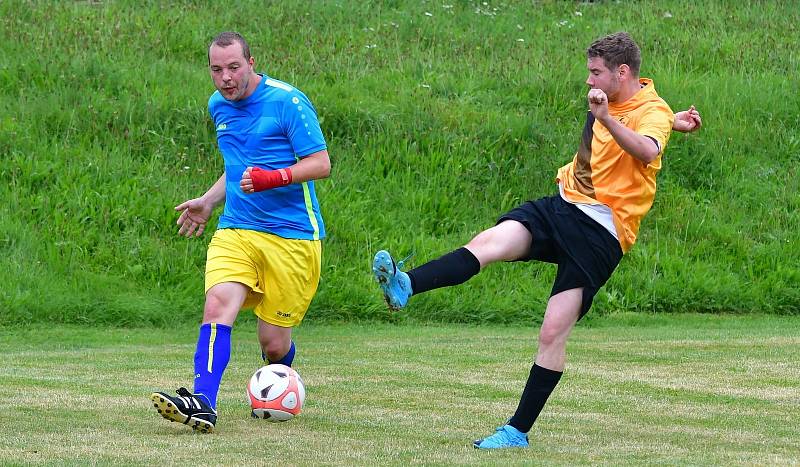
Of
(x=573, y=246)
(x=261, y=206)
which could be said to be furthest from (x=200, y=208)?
(x=573, y=246)

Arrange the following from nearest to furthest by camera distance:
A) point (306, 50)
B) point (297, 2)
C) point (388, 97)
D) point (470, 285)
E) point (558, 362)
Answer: point (558, 362)
point (470, 285)
point (388, 97)
point (306, 50)
point (297, 2)

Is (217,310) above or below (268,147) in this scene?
below

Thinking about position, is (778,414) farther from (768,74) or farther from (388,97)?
(768,74)

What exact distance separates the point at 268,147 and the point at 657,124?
216cm

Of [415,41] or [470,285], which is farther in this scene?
Result: [415,41]

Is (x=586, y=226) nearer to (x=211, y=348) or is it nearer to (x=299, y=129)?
(x=299, y=129)

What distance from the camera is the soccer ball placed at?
7.15m

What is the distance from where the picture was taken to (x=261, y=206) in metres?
7.10

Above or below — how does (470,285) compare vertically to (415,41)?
below

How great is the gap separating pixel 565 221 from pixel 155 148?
33.1 ft

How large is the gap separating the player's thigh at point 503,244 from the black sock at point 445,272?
2.6 inches

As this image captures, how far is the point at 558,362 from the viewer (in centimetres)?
635

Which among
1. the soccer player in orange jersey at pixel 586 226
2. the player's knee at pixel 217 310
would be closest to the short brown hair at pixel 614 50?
the soccer player in orange jersey at pixel 586 226

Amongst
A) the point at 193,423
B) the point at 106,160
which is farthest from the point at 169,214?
the point at 193,423
